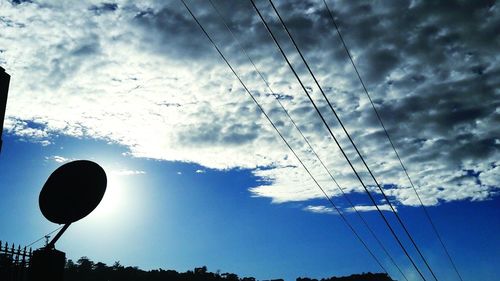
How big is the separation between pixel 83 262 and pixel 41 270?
83538 mm

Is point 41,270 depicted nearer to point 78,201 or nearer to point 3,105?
point 78,201

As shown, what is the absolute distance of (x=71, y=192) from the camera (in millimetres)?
5320

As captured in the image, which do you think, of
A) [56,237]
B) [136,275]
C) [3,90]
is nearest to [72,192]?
[56,237]

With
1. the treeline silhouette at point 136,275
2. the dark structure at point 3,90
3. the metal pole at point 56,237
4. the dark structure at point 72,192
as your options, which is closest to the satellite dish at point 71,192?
the dark structure at point 72,192

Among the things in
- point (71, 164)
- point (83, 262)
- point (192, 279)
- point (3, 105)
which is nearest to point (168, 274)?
point (192, 279)

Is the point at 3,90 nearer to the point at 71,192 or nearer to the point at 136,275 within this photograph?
the point at 71,192

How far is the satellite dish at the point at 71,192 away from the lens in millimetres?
5227

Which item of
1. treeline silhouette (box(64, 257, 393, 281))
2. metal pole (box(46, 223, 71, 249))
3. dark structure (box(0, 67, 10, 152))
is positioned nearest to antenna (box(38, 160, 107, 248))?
metal pole (box(46, 223, 71, 249))

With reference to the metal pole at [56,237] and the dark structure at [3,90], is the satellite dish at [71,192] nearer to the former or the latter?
the metal pole at [56,237]

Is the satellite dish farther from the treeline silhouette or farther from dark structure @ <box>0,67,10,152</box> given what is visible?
the treeline silhouette

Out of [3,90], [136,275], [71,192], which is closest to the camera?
[71,192]

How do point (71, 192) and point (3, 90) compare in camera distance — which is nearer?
point (71, 192)

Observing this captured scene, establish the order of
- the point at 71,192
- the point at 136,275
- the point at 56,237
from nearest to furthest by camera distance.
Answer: the point at 56,237 < the point at 71,192 < the point at 136,275

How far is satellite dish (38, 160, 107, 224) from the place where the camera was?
17.1 ft
